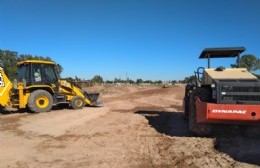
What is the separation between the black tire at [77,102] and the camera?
19531mm

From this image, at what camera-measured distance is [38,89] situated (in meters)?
18.6

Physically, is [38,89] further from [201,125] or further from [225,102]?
[225,102]

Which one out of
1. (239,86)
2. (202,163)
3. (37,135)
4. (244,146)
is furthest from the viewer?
(37,135)

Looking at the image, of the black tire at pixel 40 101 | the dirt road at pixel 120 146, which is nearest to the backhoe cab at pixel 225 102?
the dirt road at pixel 120 146

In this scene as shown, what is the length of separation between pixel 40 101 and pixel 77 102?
2168 millimetres

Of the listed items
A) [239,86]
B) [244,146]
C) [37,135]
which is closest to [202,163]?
[244,146]

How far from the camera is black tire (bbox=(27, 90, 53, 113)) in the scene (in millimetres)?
17773

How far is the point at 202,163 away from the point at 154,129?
4817 millimetres

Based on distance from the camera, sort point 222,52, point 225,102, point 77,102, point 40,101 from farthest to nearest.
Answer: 1. point 77,102
2. point 40,101
3. point 222,52
4. point 225,102

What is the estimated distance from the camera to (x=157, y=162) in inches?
302

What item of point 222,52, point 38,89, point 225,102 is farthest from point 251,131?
point 38,89

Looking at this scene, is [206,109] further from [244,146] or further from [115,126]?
[115,126]

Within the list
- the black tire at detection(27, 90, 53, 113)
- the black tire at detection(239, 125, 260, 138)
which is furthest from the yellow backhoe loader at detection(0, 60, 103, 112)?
the black tire at detection(239, 125, 260, 138)

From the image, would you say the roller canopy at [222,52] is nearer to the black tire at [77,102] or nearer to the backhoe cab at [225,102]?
the backhoe cab at [225,102]
